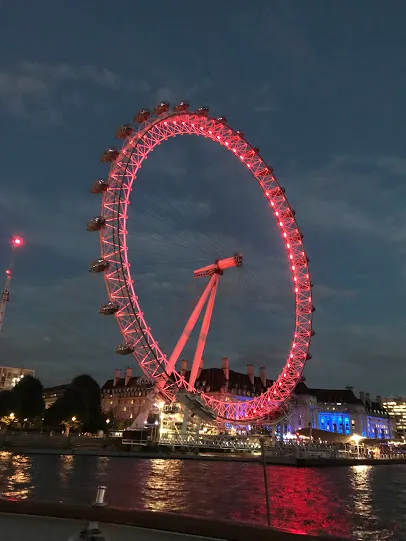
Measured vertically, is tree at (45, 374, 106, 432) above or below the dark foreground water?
above

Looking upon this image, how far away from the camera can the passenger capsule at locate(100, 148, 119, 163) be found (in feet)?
127

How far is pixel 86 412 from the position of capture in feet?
236

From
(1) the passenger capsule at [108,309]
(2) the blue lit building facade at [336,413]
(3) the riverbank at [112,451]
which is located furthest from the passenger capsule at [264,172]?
(2) the blue lit building facade at [336,413]

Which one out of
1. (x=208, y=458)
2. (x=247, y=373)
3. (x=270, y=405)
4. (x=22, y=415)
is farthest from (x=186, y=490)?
(x=247, y=373)

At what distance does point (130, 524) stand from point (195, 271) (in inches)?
2127

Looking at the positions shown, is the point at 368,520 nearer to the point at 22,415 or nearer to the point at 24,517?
the point at 24,517

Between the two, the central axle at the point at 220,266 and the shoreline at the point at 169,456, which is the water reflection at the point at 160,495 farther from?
the central axle at the point at 220,266

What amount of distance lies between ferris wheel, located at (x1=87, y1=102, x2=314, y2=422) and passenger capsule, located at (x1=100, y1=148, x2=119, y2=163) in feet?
0.27

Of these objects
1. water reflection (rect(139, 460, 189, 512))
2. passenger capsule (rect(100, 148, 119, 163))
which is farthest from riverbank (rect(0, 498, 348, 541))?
passenger capsule (rect(100, 148, 119, 163))

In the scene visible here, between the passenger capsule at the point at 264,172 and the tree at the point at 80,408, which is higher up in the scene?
the passenger capsule at the point at 264,172

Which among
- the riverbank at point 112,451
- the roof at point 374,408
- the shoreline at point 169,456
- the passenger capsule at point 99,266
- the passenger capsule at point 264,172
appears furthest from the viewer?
the roof at point 374,408

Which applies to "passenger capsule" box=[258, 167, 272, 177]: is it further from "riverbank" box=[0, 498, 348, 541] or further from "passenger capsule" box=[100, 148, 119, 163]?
"riverbank" box=[0, 498, 348, 541]

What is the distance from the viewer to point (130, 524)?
5.90 meters

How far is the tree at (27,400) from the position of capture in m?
67.8
